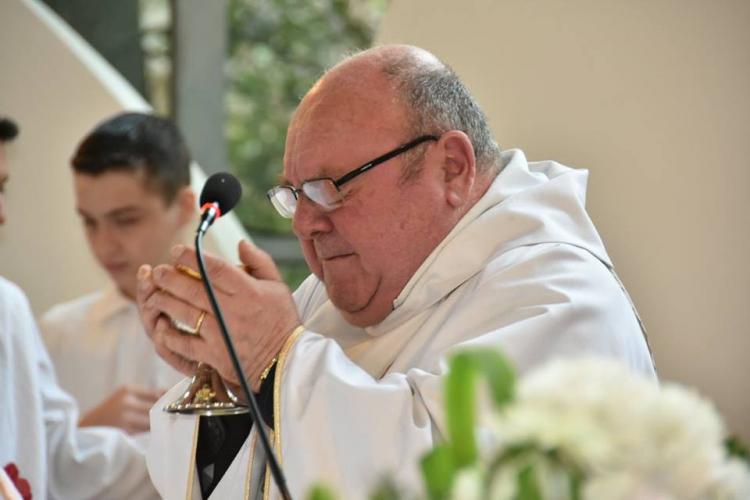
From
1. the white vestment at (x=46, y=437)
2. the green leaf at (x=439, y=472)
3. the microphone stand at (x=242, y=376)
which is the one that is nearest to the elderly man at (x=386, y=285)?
the microphone stand at (x=242, y=376)

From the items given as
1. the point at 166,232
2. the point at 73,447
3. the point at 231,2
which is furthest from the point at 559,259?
the point at 231,2

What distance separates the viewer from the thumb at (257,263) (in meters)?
2.73

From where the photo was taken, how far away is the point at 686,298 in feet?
12.6

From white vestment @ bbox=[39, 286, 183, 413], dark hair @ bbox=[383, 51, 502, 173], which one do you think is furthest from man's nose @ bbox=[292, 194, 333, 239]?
white vestment @ bbox=[39, 286, 183, 413]

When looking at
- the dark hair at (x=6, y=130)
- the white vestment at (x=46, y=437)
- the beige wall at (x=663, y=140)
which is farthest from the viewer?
the dark hair at (x=6, y=130)

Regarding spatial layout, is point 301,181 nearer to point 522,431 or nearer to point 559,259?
point 559,259

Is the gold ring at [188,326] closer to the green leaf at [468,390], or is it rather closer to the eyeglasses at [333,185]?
the eyeglasses at [333,185]

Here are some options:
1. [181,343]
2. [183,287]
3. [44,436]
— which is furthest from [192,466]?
[44,436]

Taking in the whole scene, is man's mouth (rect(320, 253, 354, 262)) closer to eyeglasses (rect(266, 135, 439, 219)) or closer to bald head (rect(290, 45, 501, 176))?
eyeglasses (rect(266, 135, 439, 219))

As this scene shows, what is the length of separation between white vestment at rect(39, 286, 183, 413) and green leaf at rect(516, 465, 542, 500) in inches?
178

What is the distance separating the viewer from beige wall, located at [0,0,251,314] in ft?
22.5

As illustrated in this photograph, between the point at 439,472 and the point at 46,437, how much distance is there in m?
3.49

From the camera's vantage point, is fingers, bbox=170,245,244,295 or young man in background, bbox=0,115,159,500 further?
Answer: young man in background, bbox=0,115,159,500

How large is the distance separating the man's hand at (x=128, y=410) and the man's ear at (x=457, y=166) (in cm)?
205
